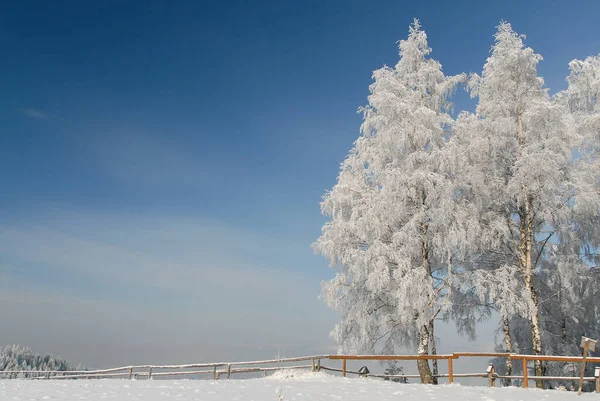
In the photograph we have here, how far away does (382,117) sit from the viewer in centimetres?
2294

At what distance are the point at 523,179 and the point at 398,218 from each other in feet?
17.1

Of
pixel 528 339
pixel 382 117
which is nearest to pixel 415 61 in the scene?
pixel 382 117

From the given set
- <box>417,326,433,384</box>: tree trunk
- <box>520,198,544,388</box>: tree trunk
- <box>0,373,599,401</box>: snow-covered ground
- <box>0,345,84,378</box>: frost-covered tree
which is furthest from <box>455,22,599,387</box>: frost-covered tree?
<box>0,345,84,378</box>: frost-covered tree

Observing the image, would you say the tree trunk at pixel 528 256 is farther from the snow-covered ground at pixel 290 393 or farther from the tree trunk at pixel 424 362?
the snow-covered ground at pixel 290 393

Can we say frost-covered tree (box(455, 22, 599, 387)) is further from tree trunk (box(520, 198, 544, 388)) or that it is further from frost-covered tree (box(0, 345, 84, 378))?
frost-covered tree (box(0, 345, 84, 378))

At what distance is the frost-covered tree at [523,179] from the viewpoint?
20328 millimetres

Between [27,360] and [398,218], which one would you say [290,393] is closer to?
[398,218]

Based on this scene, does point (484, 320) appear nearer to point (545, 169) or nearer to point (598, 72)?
point (545, 169)

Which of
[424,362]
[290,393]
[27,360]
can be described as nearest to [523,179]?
[424,362]

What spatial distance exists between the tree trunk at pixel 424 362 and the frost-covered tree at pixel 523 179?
10.2 ft

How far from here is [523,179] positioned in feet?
68.0

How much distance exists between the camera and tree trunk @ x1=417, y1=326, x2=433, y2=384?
20188 mm

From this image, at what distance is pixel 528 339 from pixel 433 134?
11.8 meters

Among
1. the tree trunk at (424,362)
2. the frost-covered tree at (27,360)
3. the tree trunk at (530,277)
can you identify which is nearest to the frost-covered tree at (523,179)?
the tree trunk at (530,277)
